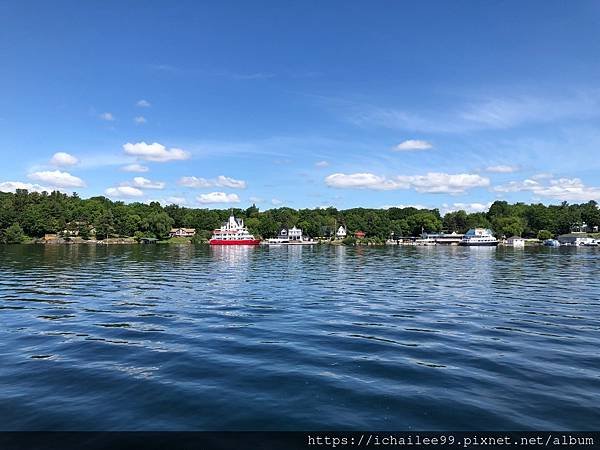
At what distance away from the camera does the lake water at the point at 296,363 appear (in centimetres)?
1116

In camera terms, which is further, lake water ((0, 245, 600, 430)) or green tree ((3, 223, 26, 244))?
green tree ((3, 223, 26, 244))

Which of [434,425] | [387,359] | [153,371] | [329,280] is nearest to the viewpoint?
[434,425]

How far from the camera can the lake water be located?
1116 centimetres

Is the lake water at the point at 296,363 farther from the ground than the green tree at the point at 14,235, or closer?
closer

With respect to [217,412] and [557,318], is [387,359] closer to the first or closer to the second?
[217,412]

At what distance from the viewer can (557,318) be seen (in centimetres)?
2497

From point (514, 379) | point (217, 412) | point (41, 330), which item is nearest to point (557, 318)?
point (514, 379)

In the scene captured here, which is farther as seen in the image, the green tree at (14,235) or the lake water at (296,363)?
the green tree at (14,235)

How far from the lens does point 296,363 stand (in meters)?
15.8

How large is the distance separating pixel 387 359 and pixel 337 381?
3.38 meters

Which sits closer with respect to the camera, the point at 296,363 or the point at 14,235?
the point at 296,363

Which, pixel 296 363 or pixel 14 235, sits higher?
pixel 14 235

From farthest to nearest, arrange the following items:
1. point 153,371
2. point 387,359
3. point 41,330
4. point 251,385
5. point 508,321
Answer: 1. point 508,321
2. point 41,330
3. point 387,359
4. point 153,371
5. point 251,385

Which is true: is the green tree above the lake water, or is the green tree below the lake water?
above
